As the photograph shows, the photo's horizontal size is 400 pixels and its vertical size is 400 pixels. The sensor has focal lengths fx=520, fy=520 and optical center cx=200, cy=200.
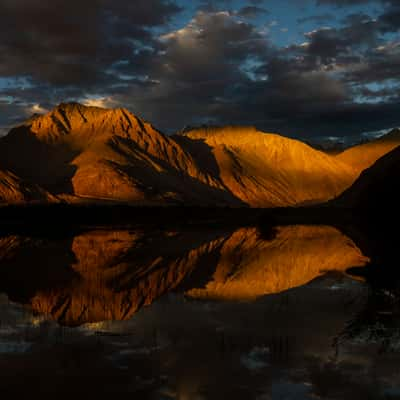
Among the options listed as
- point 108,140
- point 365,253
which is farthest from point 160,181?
point 365,253

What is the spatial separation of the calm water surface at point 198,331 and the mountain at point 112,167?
119 metres

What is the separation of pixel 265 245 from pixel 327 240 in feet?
24.4

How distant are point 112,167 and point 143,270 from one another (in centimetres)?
13537

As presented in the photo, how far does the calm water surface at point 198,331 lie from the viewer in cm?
991

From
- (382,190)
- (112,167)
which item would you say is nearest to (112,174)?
(112,167)

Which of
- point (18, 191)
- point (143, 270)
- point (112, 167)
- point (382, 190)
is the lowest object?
point (143, 270)

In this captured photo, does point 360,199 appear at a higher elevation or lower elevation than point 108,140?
lower

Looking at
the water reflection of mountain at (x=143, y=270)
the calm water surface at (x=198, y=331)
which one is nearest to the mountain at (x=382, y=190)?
the water reflection of mountain at (x=143, y=270)

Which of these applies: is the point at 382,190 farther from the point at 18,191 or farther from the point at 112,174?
the point at 112,174

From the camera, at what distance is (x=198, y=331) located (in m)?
13.8

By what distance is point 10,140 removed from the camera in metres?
190

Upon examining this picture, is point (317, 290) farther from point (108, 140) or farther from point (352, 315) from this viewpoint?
point (108, 140)

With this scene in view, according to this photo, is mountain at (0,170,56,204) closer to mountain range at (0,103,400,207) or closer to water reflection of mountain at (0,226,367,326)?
mountain range at (0,103,400,207)

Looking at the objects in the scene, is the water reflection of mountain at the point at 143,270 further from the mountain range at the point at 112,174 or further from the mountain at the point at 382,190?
the mountain range at the point at 112,174
